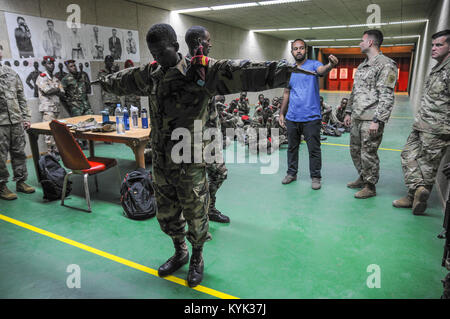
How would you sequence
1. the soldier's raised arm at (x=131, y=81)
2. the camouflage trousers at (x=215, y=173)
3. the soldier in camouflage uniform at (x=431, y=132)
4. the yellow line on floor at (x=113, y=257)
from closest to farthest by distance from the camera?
1. the soldier's raised arm at (x=131, y=81)
2. the yellow line on floor at (x=113, y=257)
3. the camouflage trousers at (x=215, y=173)
4. the soldier in camouflage uniform at (x=431, y=132)

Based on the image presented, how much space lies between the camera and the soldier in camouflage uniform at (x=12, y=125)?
3445mm

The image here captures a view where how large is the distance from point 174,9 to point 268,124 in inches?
206

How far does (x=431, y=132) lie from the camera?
285 cm

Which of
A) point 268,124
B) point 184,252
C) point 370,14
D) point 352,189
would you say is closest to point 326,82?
point 370,14

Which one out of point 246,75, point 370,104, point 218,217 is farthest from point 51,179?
point 370,104

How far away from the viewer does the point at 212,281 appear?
2.10 metres

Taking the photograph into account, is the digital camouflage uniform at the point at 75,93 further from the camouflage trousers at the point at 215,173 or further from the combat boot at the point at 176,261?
the combat boot at the point at 176,261

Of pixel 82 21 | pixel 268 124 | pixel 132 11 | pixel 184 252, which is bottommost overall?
pixel 184 252

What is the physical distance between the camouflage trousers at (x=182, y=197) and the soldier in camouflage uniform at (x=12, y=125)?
2.65m

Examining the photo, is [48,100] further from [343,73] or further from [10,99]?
[343,73]

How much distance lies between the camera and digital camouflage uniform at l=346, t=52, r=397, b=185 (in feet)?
10.3

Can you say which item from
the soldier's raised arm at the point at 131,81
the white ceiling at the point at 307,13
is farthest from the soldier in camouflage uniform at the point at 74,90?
the soldier's raised arm at the point at 131,81
